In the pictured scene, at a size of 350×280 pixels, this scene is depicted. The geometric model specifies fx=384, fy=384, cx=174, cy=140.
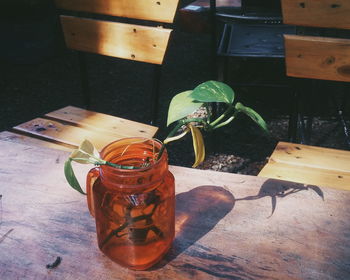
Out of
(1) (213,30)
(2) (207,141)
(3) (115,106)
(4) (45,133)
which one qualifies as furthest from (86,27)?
(3) (115,106)

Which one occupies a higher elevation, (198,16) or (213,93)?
(213,93)

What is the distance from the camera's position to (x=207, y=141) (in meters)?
2.55

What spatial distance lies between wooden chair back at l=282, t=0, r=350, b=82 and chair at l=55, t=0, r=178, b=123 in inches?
18.1

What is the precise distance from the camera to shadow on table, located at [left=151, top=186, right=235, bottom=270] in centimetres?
68

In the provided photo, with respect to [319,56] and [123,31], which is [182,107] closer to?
[319,56]

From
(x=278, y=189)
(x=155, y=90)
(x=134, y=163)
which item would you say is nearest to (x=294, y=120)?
(x=155, y=90)

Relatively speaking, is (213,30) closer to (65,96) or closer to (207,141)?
(207,141)

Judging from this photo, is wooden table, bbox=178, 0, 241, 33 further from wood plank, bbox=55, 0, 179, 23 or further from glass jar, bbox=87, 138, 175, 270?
glass jar, bbox=87, 138, 175, 270

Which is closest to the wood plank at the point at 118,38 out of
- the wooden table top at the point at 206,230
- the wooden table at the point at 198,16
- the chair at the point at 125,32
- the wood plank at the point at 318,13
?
the chair at the point at 125,32

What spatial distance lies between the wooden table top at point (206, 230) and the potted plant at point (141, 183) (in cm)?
4

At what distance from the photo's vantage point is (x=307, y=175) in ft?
3.95

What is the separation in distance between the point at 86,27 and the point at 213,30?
0.67m

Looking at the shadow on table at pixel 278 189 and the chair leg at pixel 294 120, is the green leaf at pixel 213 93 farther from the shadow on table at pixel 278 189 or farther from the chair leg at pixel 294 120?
the chair leg at pixel 294 120

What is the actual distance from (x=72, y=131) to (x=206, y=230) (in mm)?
952
